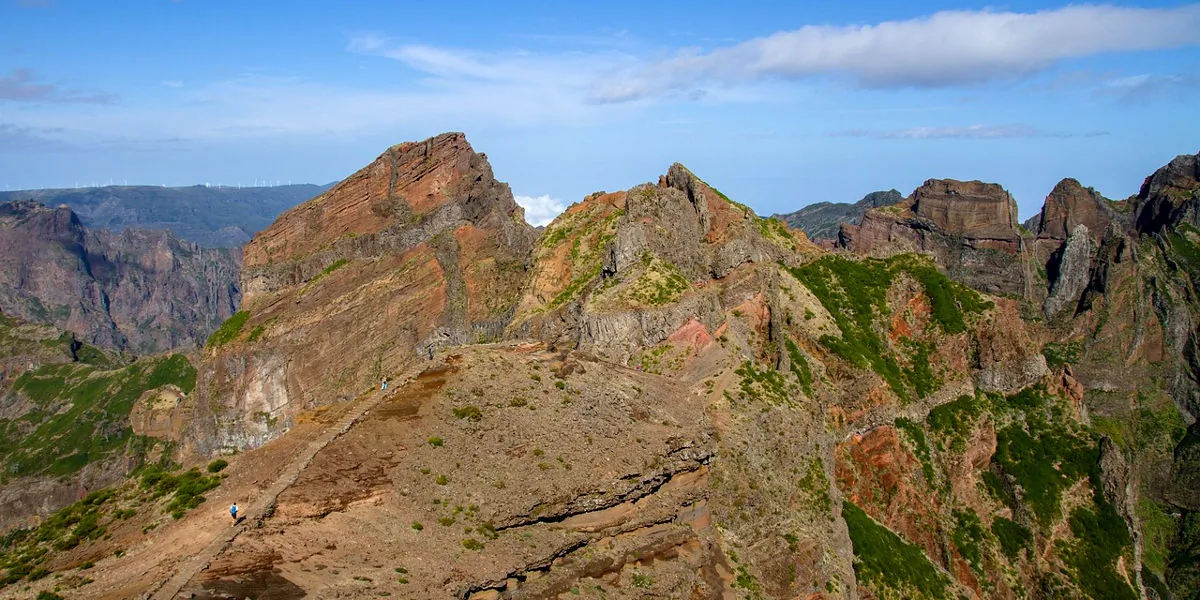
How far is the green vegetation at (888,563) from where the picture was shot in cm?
4534

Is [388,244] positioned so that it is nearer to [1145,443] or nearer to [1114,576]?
[1114,576]

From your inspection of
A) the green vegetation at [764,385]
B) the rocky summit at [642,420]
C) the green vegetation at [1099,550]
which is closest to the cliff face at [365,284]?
the rocky summit at [642,420]

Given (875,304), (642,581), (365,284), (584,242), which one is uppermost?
(584,242)

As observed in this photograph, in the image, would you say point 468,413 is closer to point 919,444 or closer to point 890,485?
point 890,485

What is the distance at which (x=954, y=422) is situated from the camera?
204 ft

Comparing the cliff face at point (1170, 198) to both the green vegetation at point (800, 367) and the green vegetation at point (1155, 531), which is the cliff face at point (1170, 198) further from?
the green vegetation at point (800, 367)

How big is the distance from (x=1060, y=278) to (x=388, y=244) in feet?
337

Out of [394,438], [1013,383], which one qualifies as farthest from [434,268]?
[394,438]

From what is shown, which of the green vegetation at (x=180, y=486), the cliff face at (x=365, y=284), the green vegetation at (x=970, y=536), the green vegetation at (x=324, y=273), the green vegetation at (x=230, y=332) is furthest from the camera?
the green vegetation at (x=230, y=332)

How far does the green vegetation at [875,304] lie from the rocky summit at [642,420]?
0.30 meters

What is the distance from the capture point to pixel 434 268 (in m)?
88.2

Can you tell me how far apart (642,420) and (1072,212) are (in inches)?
5522

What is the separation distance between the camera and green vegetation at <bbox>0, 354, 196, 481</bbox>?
157 m

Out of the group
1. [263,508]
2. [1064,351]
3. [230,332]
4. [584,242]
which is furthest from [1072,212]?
[263,508]
